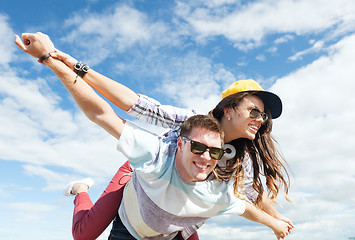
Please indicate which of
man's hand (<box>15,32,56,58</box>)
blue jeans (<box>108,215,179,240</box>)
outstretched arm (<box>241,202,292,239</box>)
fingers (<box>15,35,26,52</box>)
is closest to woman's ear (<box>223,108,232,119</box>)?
outstretched arm (<box>241,202,292,239</box>)

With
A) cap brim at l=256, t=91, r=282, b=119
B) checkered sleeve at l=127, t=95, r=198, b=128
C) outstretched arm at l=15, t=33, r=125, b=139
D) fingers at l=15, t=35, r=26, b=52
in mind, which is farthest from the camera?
cap brim at l=256, t=91, r=282, b=119

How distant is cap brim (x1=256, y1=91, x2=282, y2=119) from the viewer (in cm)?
433

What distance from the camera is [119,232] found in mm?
4246

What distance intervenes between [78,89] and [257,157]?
2.51m

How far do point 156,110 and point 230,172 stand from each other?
1.13m

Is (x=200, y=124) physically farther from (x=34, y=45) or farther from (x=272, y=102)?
(x=34, y=45)

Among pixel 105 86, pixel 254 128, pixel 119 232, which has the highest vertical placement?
pixel 254 128

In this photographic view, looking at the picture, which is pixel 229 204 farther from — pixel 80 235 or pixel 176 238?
pixel 80 235

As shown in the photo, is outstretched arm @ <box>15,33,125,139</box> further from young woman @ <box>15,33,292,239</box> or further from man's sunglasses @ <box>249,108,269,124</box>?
man's sunglasses @ <box>249,108,269,124</box>

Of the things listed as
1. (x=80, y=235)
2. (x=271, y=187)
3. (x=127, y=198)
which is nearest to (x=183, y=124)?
(x=127, y=198)

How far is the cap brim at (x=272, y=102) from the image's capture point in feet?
14.2

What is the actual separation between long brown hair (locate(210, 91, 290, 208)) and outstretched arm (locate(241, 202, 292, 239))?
15 centimetres

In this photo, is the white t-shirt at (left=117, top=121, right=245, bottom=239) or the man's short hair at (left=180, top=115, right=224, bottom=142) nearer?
the white t-shirt at (left=117, top=121, right=245, bottom=239)

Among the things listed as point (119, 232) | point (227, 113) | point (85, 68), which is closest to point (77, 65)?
point (85, 68)
